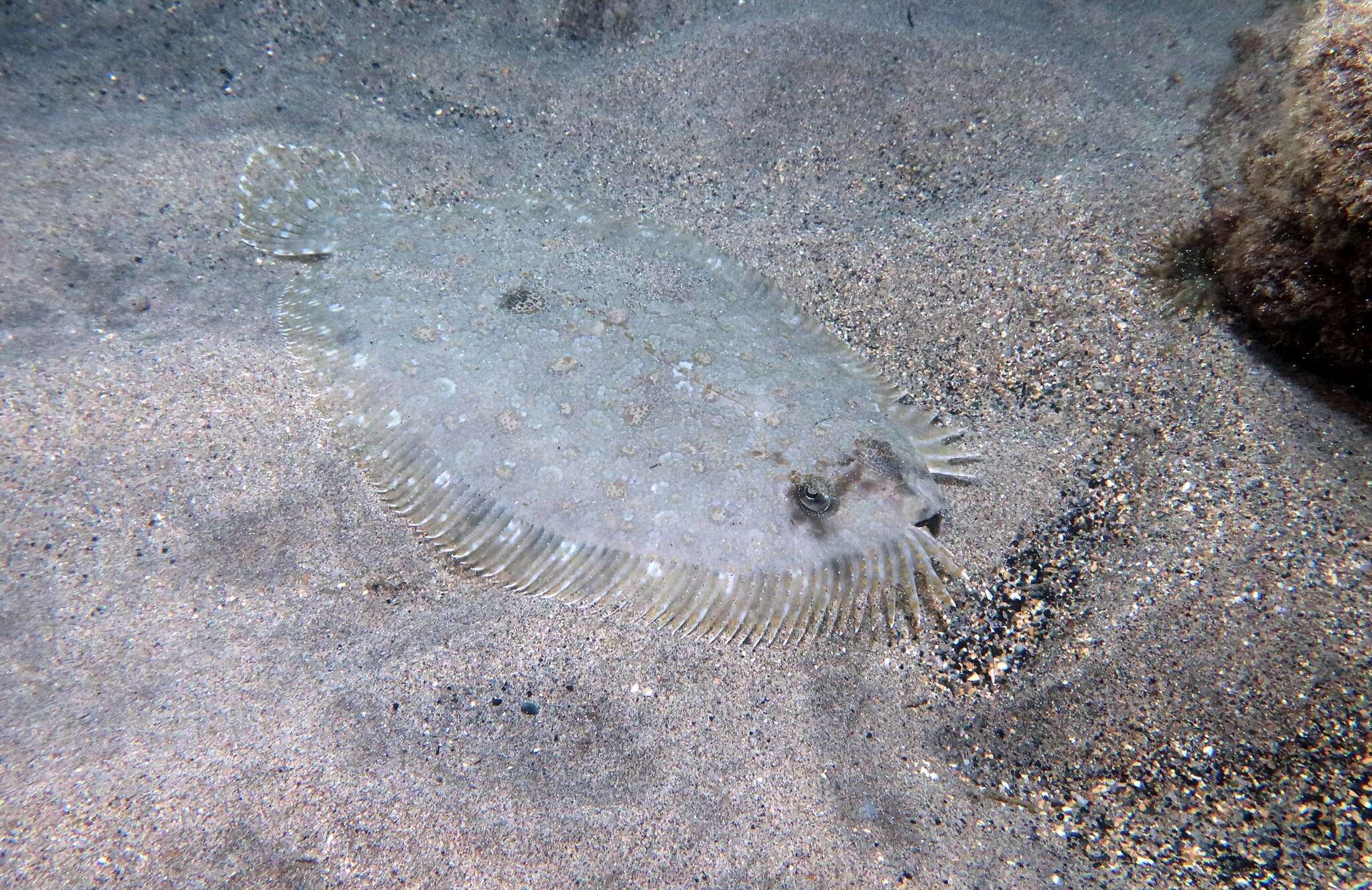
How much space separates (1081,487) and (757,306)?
206 cm

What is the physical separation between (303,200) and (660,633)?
367 centimetres

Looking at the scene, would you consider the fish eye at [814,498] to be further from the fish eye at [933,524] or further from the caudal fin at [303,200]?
the caudal fin at [303,200]

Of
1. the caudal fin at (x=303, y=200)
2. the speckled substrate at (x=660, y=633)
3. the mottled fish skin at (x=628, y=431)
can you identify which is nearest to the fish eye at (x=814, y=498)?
the mottled fish skin at (x=628, y=431)

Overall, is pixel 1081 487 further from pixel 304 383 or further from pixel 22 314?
pixel 22 314

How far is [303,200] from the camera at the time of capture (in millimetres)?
4344

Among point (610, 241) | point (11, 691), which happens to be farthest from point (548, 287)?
point (11, 691)

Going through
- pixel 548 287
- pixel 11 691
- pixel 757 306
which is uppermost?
pixel 757 306

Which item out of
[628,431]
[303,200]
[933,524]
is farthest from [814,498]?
[303,200]

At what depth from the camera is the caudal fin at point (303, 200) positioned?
4.18 m

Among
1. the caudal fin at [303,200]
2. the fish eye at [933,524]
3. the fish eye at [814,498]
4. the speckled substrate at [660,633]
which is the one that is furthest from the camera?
the caudal fin at [303,200]

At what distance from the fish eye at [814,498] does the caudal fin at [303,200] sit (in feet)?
10.4

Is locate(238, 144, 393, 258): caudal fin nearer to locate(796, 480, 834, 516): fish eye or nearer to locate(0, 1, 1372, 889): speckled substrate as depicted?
locate(0, 1, 1372, 889): speckled substrate

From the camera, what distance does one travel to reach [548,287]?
11.8 ft

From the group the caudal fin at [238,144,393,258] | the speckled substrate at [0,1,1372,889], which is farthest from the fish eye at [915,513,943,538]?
the caudal fin at [238,144,393,258]
